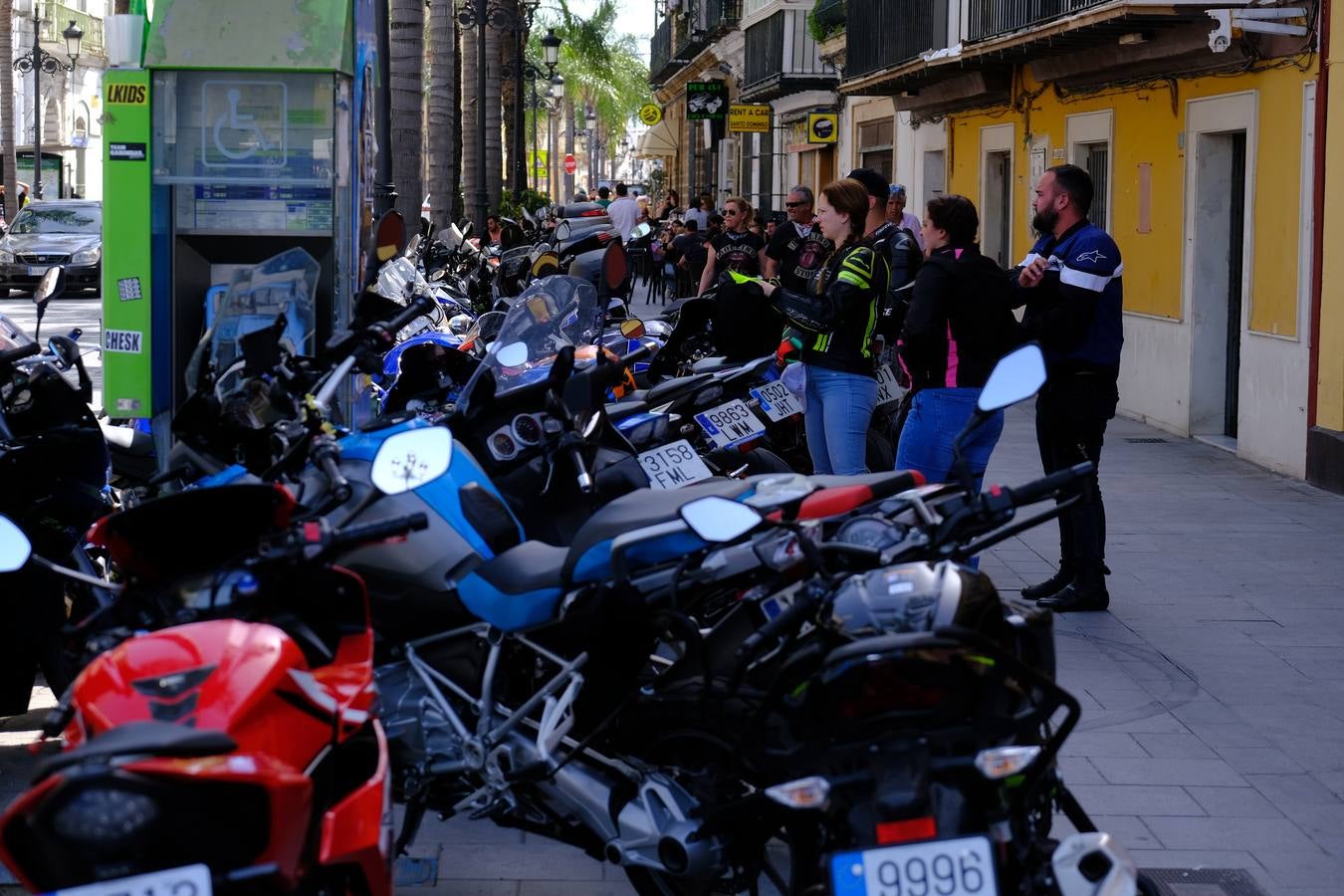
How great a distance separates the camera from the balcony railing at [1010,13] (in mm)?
15305

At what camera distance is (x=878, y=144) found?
1071 inches

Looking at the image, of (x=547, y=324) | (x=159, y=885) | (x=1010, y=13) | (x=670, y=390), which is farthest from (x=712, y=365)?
(x=1010, y=13)

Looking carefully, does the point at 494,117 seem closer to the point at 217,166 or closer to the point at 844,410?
the point at 217,166

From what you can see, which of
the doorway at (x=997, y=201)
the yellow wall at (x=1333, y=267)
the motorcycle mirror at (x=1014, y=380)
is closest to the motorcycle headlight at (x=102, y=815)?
the motorcycle mirror at (x=1014, y=380)

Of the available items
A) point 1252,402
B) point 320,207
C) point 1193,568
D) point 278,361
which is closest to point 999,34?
point 1252,402

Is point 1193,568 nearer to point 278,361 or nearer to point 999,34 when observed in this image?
point 278,361

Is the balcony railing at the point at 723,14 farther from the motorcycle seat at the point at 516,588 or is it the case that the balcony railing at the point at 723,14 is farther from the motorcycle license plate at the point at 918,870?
the motorcycle license plate at the point at 918,870

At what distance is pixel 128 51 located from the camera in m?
8.11

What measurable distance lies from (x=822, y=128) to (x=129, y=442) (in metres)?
22.1

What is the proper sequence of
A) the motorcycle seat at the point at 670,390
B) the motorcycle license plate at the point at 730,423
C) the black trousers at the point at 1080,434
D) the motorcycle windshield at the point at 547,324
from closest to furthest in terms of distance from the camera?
1. the motorcycle windshield at the point at 547,324
2. the black trousers at the point at 1080,434
3. the motorcycle seat at the point at 670,390
4. the motorcycle license plate at the point at 730,423

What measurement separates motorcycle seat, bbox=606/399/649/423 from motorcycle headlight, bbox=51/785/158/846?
491cm

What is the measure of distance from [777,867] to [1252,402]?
30.9ft

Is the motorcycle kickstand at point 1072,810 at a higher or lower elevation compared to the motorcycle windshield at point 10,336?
lower

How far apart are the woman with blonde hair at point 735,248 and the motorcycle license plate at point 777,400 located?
4.71 m
